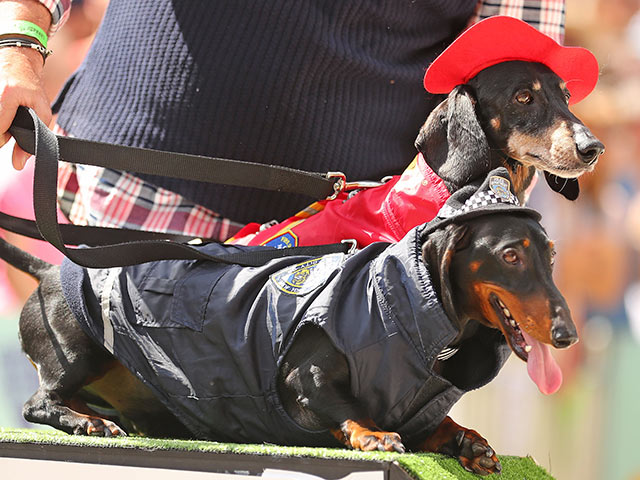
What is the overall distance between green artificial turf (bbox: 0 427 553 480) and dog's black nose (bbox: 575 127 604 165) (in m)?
0.61

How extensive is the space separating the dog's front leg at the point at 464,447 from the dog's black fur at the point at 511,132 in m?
0.48

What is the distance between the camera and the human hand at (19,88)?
1.74m

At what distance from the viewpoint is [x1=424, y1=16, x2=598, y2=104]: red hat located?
1.79 m

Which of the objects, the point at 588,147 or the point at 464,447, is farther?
the point at 588,147

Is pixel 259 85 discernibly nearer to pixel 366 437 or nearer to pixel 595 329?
pixel 366 437

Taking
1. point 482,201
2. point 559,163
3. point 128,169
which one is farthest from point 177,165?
point 559,163

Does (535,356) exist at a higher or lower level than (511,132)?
lower

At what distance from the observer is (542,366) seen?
4.57 ft

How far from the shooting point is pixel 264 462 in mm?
1363

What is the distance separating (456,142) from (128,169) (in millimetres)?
663

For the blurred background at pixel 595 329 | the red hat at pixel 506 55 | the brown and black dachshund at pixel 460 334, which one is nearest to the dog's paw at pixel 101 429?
the brown and black dachshund at pixel 460 334

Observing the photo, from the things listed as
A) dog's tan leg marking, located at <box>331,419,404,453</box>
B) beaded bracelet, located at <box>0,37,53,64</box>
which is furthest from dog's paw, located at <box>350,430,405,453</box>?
beaded bracelet, located at <box>0,37,53,64</box>

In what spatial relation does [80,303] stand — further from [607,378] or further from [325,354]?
[607,378]

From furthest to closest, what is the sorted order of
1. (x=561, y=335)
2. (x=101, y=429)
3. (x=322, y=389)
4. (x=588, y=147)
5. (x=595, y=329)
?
(x=595, y=329)
(x=588, y=147)
(x=101, y=429)
(x=322, y=389)
(x=561, y=335)
